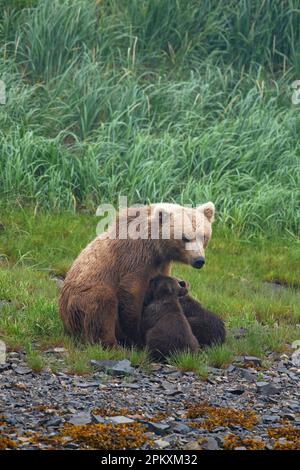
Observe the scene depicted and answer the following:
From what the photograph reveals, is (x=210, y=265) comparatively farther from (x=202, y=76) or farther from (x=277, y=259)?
(x=202, y=76)

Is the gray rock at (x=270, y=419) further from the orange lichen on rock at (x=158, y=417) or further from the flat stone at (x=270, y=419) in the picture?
the orange lichen on rock at (x=158, y=417)

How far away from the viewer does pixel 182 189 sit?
11.2 m

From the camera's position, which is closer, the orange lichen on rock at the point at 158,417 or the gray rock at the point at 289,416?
the orange lichen on rock at the point at 158,417

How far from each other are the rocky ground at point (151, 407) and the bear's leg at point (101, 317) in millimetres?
298

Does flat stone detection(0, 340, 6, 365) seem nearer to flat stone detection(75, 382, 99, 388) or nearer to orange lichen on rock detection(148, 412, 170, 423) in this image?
flat stone detection(75, 382, 99, 388)

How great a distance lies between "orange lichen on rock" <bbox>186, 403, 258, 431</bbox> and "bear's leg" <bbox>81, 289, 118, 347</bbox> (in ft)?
3.73

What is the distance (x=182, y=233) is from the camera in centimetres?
755

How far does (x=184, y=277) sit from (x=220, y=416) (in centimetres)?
347

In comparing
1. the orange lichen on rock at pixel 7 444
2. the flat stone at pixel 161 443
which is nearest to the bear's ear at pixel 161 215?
the flat stone at pixel 161 443

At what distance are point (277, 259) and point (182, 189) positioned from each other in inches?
56.1

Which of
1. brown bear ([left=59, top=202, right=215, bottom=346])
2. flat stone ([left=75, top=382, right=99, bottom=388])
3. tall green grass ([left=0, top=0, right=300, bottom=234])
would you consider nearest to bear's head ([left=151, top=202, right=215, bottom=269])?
brown bear ([left=59, top=202, right=215, bottom=346])

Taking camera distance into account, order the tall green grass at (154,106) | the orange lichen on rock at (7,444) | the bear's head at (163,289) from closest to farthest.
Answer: the orange lichen on rock at (7,444)
the bear's head at (163,289)
the tall green grass at (154,106)

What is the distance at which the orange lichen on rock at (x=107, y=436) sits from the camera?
5.59m

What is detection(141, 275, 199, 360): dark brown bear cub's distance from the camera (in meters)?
7.33
